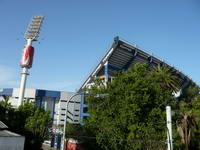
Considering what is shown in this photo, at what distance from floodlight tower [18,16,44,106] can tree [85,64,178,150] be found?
42.7 m

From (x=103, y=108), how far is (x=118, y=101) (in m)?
2.70

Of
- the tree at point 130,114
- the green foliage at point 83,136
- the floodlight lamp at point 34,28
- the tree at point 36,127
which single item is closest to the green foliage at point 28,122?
the tree at point 36,127

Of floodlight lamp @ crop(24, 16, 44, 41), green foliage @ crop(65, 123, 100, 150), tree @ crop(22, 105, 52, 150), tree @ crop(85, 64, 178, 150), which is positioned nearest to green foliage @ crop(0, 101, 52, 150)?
tree @ crop(22, 105, 52, 150)

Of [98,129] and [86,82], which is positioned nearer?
[98,129]

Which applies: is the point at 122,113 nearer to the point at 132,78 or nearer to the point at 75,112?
the point at 132,78

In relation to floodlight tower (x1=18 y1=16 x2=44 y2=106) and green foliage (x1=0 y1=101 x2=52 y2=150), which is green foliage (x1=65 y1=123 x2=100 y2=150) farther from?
floodlight tower (x1=18 y1=16 x2=44 y2=106)

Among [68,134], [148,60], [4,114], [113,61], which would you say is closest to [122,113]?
[68,134]

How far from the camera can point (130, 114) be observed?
29.5m

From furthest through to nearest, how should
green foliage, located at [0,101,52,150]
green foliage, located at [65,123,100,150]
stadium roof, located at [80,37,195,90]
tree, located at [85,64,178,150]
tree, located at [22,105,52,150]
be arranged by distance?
stadium roof, located at [80,37,195,90] < tree, located at [22,105,52,150] < green foliage, located at [0,101,52,150] < green foliage, located at [65,123,100,150] < tree, located at [85,64,178,150]

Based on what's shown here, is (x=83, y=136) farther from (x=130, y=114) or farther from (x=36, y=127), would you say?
(x=36, y=127)

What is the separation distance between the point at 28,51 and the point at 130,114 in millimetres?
50218

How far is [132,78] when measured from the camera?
32.7 metres

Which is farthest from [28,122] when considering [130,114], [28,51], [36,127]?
[28,51]

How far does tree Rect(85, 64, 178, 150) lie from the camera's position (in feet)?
95.0
